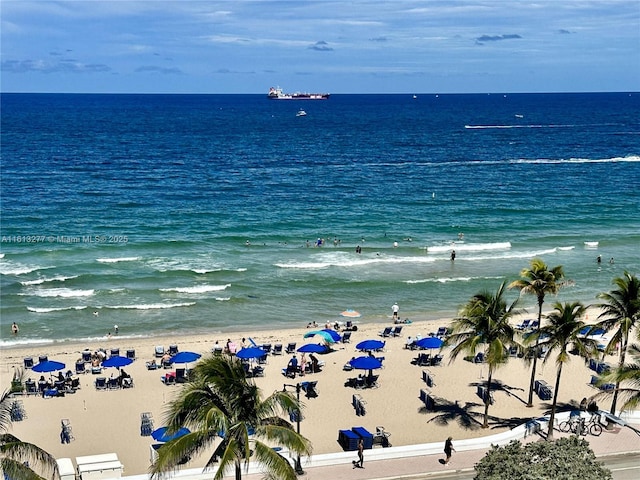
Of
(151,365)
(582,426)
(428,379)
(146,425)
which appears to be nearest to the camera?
(582,426)

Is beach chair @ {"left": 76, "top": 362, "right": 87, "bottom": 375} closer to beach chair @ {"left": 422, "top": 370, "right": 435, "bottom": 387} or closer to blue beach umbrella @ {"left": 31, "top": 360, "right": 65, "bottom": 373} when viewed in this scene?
blue beach umbrella @ {"left": 31, "top": 360, "right": 65, "bottom": 373}

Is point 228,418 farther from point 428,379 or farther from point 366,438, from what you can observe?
point 428,379

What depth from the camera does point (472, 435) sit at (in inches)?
1050

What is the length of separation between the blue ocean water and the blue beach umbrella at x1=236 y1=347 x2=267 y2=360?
331 inches

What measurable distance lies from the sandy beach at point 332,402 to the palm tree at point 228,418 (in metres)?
9.51

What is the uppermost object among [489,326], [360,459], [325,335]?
[489,326]

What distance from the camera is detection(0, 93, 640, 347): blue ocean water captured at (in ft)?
146

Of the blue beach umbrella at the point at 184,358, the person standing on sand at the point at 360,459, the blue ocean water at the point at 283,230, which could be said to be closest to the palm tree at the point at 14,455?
the person standing on sand at the point at 360,459

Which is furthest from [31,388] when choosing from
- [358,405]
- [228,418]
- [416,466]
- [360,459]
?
[228,418]

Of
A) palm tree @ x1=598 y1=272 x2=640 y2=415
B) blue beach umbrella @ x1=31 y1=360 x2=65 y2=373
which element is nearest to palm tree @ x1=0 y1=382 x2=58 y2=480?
blue beach umbrella @ x1=31 y1=360 x2=65 y2=373

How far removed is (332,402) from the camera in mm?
30031

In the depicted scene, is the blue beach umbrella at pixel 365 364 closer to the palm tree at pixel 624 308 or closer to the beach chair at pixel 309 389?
the beach chair at pixel 309 389

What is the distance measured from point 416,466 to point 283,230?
39.5 m

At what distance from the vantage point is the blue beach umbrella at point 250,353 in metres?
32.2
